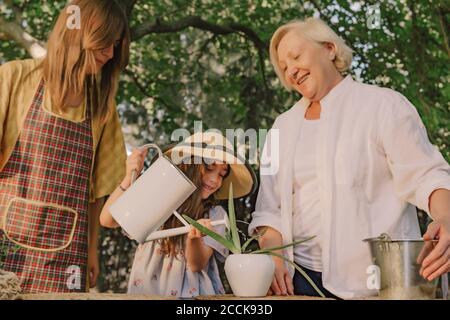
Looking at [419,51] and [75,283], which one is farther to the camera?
[419,51]

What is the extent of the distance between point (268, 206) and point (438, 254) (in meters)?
0.53

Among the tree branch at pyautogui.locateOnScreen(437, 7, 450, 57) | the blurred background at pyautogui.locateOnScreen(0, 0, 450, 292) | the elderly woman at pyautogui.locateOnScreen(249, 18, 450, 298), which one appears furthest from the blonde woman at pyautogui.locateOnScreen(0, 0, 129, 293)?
the tree branch at pyautogui.locateOnScreen(437, 7, 450, 57)

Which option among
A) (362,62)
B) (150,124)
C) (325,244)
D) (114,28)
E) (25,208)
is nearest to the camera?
(325,244)

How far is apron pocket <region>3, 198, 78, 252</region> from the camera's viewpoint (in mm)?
1728

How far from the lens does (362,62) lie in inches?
134

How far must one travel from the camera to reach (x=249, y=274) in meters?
1.23

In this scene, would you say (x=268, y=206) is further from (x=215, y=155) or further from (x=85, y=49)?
(x=85, y=49)

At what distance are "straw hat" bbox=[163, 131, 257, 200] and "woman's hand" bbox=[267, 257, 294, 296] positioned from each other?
17.1 inches

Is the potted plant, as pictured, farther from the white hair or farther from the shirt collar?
the white hair

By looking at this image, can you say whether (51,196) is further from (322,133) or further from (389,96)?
(389,96)

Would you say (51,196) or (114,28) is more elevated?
(114,28)

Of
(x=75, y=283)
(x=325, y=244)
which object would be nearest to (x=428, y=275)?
(x=325, y=244)

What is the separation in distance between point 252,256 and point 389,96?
20.6 inches

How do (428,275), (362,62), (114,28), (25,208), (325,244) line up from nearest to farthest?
(428,275), (325,244), (25,208), (114,28), (362,62)
